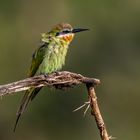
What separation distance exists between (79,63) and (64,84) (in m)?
10.8

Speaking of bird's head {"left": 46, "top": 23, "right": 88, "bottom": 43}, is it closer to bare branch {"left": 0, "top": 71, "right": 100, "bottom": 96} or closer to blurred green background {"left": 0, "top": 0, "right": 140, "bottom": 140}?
bare branch {"left": 0, "top": 71, "right": 100, "bottom": 96}

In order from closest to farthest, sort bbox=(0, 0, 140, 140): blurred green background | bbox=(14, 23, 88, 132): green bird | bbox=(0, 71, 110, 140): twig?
1. bbox=(0, 71, 110, 140): twig
2. bbox=(14, 23, 88, 132): green bird
3. bbox=(0, 0, 140, 140): blurred green background

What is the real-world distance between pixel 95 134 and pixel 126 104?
68.9 inches

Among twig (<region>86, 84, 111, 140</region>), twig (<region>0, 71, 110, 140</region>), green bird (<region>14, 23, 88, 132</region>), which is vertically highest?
green bird (<region>14, 23, 88, 132</region>)

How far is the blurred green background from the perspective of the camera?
15.5 metres

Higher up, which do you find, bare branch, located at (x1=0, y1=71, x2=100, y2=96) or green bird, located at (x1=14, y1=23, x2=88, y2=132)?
green bird, located at (x1=14, y1=23, x2=88, y2=132)

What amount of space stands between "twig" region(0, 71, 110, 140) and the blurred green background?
883cm

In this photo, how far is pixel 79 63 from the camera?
16141mm

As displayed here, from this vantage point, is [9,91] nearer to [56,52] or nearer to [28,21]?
[56,52]

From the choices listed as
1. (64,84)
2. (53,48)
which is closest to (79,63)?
(53,48)

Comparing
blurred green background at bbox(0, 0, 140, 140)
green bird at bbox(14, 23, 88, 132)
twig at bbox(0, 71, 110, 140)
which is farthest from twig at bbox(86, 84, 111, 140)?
blurred green background at bbox(0, 0, 140, 140)

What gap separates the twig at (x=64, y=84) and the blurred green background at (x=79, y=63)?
883cm

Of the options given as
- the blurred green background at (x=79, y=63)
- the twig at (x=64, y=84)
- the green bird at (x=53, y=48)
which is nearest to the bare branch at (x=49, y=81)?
the twig at (x=64, y=84)

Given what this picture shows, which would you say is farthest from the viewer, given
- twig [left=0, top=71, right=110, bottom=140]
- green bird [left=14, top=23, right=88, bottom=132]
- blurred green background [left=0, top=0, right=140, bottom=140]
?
blurred green background [left=0, top=0, right=140, bottom=140]
